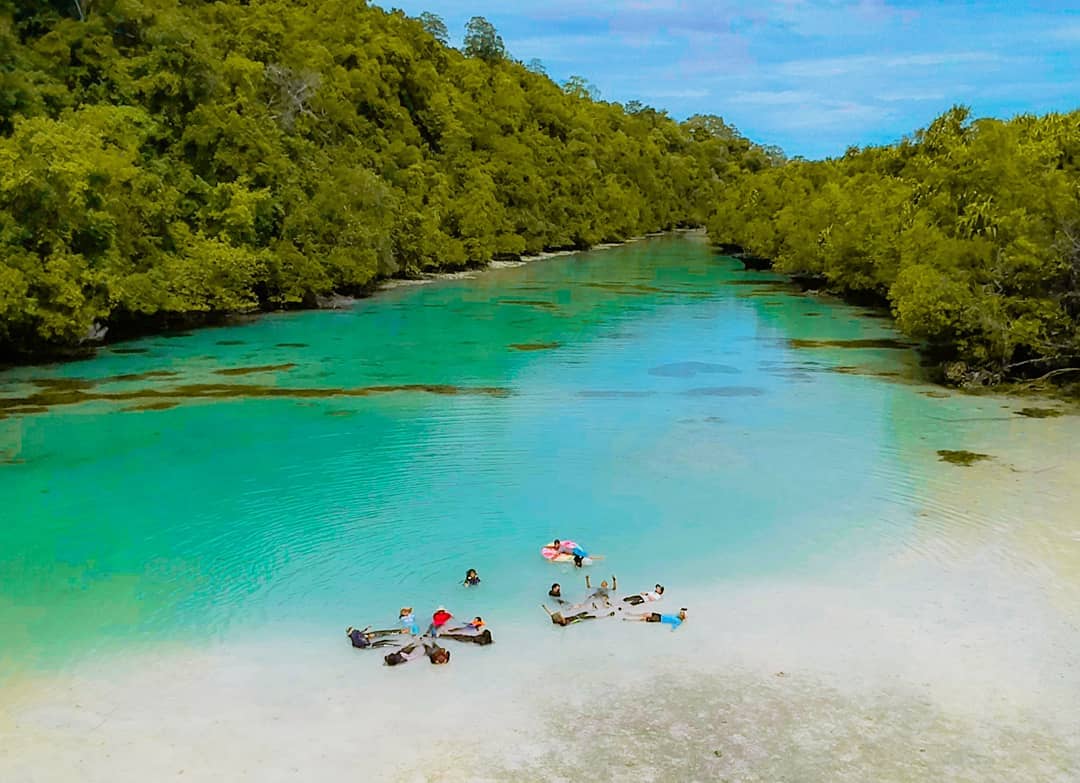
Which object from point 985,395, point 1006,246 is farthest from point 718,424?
point 1006,246

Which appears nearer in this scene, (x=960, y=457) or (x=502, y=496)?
(x=502, y=496)

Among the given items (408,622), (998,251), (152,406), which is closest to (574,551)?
(408,622)

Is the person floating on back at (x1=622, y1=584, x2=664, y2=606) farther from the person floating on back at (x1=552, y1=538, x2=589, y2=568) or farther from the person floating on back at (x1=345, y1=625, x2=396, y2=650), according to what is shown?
the person floating on back at (x1=345, y1=625, x2=396, y2=650)

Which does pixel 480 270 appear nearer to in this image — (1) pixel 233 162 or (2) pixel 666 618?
(1) pixel 233 162

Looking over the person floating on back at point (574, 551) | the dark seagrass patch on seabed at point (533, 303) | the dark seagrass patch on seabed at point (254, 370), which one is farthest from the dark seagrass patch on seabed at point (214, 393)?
the dark seagrass patch on seabed at point (533, 303)

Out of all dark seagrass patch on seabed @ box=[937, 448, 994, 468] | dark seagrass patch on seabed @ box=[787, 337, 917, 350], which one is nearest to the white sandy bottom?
dark seagrass patch on seabed @ box=[937, 448, 994, 468]
